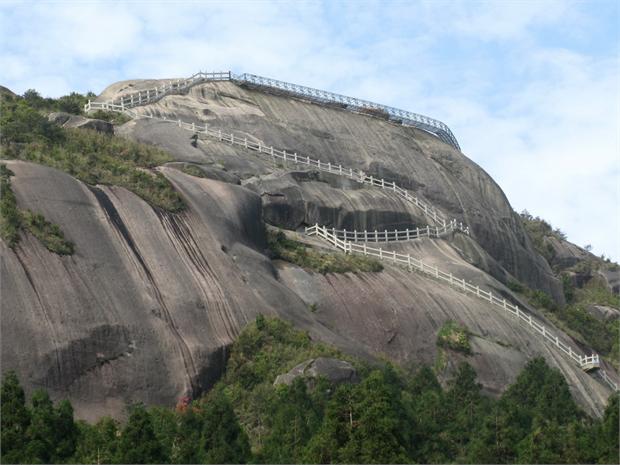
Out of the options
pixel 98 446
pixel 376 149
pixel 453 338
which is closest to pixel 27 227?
pixel 98 446

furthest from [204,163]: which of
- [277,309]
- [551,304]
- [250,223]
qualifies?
[551,304]

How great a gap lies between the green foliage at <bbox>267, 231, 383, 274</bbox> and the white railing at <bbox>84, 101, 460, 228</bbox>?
1417 cm

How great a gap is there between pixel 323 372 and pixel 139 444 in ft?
51.7

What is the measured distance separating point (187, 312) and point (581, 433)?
18.1 meters

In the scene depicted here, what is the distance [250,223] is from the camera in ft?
250

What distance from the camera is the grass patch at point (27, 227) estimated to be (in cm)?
6438

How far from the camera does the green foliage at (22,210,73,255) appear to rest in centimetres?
6488

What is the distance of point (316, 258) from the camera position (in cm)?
7812

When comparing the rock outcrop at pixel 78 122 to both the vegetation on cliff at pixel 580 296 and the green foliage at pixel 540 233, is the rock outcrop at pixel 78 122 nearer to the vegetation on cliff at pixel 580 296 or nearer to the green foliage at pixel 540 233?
the vegetation on cliff at pixel 580 296

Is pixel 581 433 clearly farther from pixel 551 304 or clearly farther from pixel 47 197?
pixel 551 304

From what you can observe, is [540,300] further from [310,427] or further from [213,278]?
[310,427]

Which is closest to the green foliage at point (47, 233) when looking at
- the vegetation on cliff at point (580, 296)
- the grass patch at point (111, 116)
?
the grass patch at point (111, 116)

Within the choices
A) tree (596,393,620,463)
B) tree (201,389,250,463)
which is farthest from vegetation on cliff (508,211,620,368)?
tree (201,389,250,463)

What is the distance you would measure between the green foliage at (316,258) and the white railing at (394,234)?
686 centimetres
